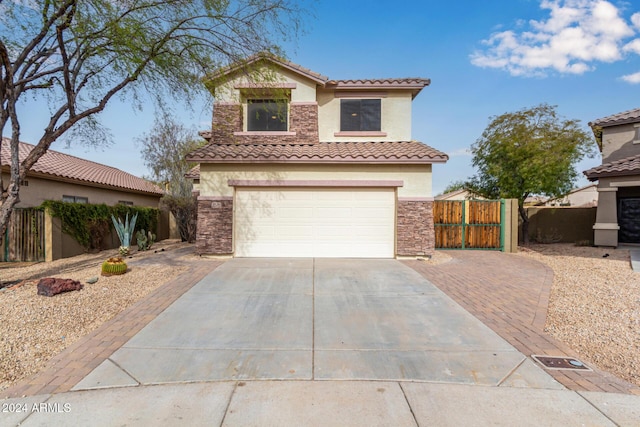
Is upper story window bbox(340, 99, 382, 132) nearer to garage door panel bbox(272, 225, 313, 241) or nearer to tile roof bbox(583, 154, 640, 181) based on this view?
garage door panel bbox(272, 225, 313, 241)

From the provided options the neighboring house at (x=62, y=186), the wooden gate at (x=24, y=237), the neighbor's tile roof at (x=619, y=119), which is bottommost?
the wooden gate at (x=24, y=237)

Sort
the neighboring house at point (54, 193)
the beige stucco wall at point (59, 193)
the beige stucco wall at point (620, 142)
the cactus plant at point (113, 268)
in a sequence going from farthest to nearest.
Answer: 1. the beige stucco wall at point (620, 142)
2. the beige stucco wall at point (59, 193)
3. the neighboring house at point (54, 193)
4. the cactus plant at point (113, 268)

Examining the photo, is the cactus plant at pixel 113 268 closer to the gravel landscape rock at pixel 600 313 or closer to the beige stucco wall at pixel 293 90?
the beige stucco wall at pixel 293 90

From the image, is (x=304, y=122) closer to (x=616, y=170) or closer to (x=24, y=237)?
(x=24, y=237)

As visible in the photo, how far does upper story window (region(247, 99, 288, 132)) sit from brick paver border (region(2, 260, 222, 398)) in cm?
746

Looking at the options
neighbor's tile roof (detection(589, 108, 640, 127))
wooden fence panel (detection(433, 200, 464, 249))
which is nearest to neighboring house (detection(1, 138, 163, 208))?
wooden fence panel (detection(433, 200, 464, 249))

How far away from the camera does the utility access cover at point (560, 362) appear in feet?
12.4

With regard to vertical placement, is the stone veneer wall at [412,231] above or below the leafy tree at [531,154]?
below

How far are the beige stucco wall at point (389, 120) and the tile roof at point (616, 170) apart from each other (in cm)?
839

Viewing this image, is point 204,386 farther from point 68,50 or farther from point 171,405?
point 68,50

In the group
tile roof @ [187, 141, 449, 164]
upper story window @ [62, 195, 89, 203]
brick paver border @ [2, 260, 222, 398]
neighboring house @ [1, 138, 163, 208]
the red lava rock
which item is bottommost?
brick paver border @ [2, 260, 222, 398]

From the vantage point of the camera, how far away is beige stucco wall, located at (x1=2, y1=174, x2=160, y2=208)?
11.3 metres

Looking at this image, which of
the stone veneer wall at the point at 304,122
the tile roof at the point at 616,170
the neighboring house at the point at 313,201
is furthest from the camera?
the tile roof at the point at 616,170

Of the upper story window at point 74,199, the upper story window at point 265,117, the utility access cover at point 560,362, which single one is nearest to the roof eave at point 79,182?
the upper story window at point 74,199
